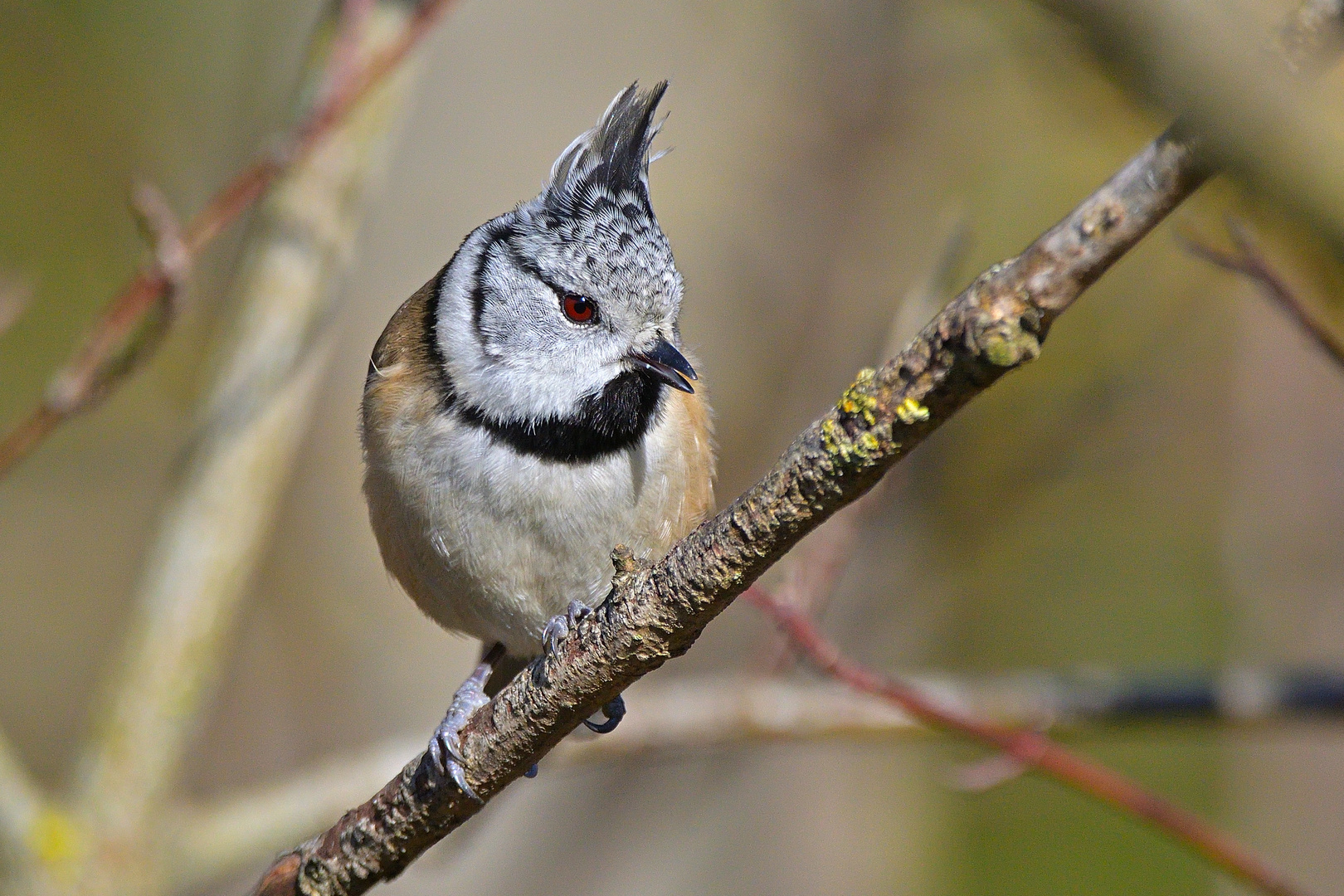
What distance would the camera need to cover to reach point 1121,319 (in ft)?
19.0

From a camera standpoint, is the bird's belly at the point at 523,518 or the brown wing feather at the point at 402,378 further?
the brown wing feather at the point at 402,378

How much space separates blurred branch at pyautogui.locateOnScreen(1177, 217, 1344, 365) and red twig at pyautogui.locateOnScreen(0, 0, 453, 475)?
91.9 inches

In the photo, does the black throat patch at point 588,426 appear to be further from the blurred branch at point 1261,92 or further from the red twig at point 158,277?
the blurred branch at point 1261,92

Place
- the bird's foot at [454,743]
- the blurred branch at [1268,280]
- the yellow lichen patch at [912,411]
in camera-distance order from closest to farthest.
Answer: the yellow lichen patch at [912,411], the bird's foot at [454,743], the blurred branch at [1268,280]

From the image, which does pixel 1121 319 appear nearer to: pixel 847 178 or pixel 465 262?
pixel 847 178

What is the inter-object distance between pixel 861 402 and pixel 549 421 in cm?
177

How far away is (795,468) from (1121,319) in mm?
4615

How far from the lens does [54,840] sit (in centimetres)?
375

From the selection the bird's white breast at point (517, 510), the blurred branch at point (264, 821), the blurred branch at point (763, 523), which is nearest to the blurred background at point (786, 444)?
the blurred branch at point (264, 821)

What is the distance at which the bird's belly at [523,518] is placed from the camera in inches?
123

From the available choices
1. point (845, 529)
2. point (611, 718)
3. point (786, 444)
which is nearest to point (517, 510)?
point (611, 718)

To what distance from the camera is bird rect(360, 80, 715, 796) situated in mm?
3158

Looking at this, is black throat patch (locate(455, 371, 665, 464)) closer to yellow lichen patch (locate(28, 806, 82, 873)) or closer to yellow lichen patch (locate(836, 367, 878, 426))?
yellow lichen patch (locate(836, 367, 878, 426))

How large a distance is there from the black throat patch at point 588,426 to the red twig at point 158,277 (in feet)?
2.82
